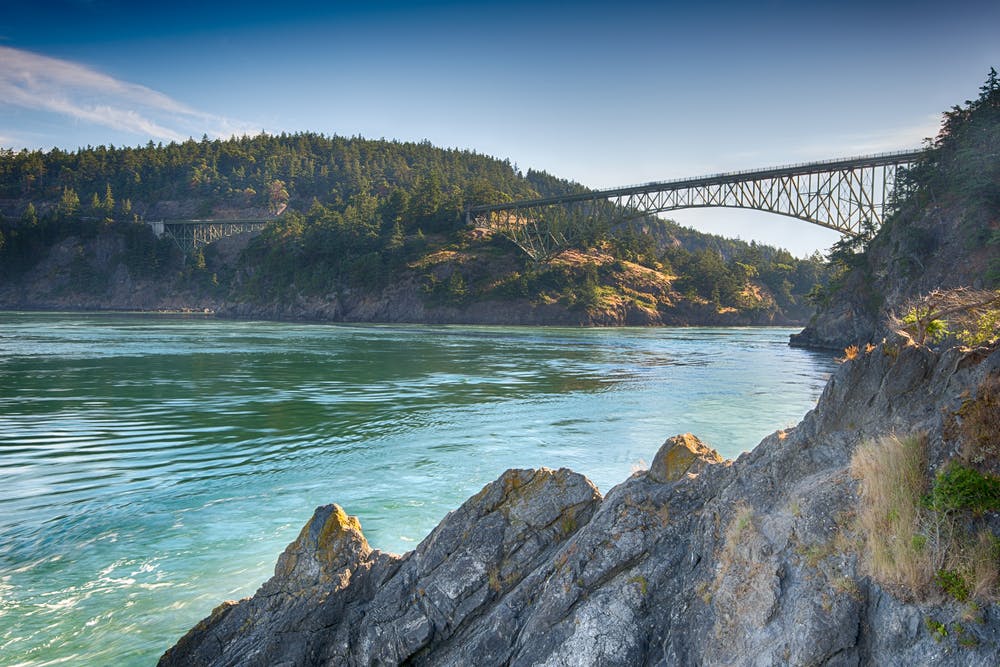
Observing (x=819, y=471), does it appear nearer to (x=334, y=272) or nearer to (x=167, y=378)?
(x=167, y=378)

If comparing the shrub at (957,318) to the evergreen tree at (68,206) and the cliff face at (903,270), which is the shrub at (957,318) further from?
the evergreen tree at (68,206)

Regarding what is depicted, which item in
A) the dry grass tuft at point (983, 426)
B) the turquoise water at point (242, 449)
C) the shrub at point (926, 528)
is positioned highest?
the dry grass tuft at point (983, 426)

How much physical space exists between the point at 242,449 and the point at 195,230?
6711 inches

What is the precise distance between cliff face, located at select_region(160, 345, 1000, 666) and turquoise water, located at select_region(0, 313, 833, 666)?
9.41ft

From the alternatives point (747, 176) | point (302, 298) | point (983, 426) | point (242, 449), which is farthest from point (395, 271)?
point (983, 426)

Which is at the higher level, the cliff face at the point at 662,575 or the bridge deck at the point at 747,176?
the bridge deck at the point at 747,176

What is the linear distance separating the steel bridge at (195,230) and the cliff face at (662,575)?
169 m

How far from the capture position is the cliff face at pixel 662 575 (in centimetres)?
517

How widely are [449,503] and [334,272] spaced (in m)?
119

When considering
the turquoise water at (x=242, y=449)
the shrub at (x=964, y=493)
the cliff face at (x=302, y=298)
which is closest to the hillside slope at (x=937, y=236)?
the turquoise water at (x=242, y=449)

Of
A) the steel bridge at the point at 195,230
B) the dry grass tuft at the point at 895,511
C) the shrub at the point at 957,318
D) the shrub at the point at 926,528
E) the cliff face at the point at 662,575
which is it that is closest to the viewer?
the shrub at the point at 926,528

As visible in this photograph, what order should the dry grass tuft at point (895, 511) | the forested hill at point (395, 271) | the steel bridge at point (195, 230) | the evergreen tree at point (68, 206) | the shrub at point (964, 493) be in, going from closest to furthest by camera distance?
the dry grass tuft at point (895, 511)
the shrub at point (964, 493)
the forested hill at point (395, 271)
the evergreen tree at point (68, 206)
the steel bridge at point (195, 230)

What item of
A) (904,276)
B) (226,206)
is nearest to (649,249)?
(904,276)

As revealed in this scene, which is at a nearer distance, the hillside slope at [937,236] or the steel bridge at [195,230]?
the hillside slope at [937,236]
